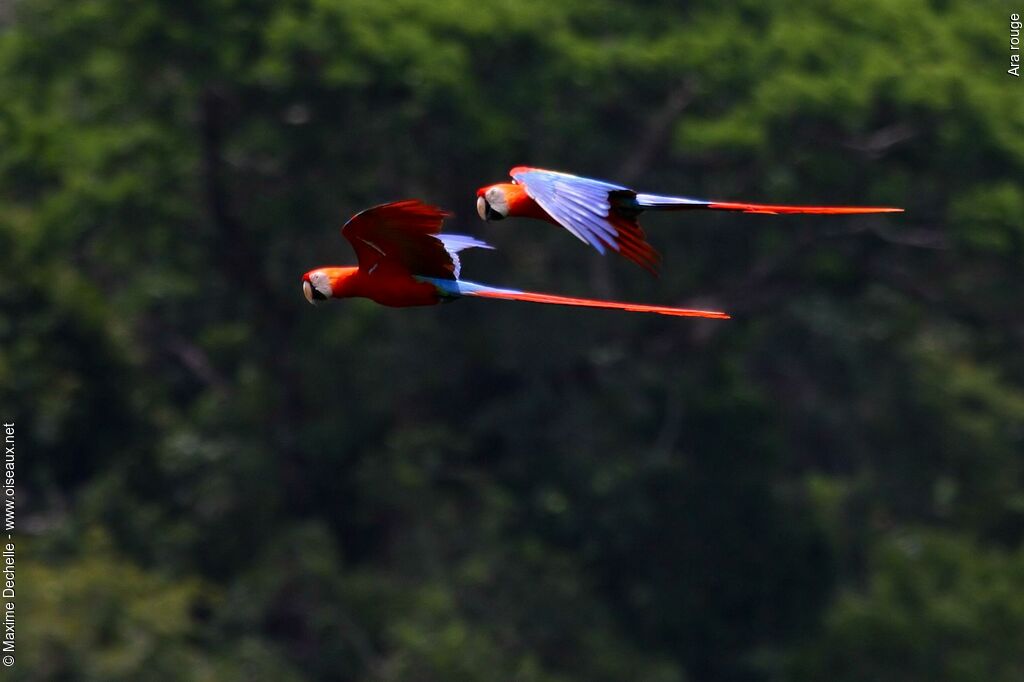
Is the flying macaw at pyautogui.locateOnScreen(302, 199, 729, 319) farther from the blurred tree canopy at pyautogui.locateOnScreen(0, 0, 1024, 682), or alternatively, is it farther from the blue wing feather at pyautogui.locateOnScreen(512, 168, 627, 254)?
the blurred tree canopy at pyautogui.locateOnScreen(0, 0, 1024, 682)

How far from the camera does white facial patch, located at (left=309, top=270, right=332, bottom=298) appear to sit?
5.04m

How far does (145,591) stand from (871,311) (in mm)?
5855

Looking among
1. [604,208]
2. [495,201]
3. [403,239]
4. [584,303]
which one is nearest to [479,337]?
[495,201]

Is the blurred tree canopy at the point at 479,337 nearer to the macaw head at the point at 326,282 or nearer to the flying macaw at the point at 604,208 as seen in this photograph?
the macaw head at the point at 326,282

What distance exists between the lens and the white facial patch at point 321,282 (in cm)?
504

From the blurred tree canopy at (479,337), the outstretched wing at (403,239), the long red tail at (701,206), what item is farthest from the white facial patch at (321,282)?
the blurred tree canopy at (479,337)

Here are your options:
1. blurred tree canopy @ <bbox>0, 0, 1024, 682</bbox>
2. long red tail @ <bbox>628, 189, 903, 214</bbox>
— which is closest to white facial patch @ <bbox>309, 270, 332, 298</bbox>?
long red tail @ <bbox>628, 189, 903, 214</bbox>

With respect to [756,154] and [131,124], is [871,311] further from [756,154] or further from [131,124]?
[131,124]

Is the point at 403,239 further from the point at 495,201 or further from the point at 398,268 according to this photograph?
the point at 495,201

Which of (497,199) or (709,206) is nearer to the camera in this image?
(709,206)

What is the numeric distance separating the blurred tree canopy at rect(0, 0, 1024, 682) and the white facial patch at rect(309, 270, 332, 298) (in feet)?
23.5

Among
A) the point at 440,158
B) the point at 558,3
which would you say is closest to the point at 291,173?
the point at 440,158

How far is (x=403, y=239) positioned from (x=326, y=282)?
0.92 ft

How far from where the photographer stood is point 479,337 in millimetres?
13859
